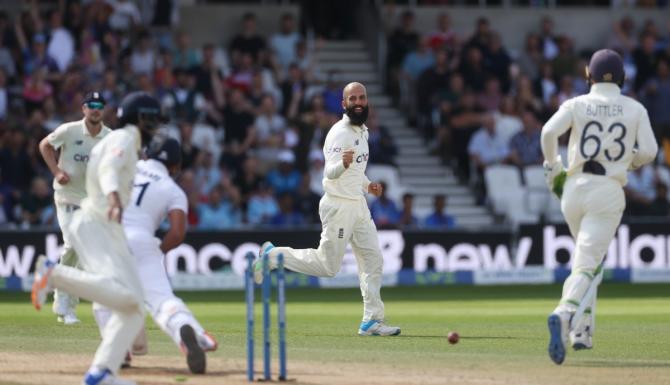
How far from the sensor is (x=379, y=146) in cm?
2161

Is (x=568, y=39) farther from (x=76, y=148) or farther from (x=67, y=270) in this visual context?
(x=67, y=270)

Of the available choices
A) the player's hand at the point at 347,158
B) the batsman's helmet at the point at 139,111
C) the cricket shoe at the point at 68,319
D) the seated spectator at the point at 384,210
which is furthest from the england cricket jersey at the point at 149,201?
the seated spectator at the point at 384,210

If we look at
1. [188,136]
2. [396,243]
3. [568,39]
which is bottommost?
[396,243]

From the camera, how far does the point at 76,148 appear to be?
1222cm

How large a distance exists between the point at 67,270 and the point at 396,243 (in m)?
11.3

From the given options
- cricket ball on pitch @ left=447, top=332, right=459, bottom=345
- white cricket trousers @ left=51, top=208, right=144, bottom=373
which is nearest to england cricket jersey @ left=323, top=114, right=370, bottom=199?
cricket ball on pitch @ left=447, top=332, right=459, bottom=345

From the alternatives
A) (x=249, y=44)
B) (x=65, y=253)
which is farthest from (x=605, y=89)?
(x=249, y=44)

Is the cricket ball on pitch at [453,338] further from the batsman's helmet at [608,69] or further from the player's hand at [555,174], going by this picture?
the batsman's helmet at [608,69]

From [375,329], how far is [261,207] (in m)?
8.45

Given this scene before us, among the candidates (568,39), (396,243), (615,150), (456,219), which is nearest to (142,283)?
(615,150)

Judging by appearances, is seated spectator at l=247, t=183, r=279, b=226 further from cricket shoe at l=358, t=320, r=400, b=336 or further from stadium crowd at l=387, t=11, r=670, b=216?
cricket shoe at l=358, t=320, r=400, b=336

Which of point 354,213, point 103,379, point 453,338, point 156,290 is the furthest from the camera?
point 354,213

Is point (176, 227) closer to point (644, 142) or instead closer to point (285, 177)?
point (644, 142)

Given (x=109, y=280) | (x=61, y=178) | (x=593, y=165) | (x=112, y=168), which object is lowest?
(x=109, y=280)
